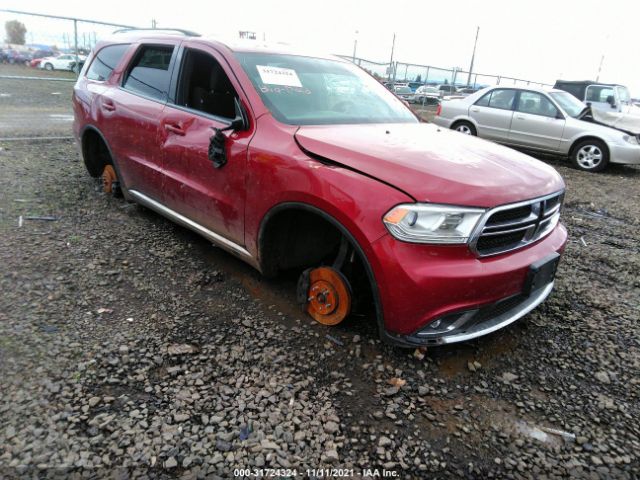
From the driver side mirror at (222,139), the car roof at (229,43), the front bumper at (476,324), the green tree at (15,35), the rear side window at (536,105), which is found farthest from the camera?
the green tree at (15,35)

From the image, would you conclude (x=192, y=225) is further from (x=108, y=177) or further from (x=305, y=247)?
(x=108, y=177)

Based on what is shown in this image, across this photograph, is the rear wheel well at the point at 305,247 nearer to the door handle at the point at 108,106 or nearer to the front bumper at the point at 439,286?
the front bumper at the point at 439,286

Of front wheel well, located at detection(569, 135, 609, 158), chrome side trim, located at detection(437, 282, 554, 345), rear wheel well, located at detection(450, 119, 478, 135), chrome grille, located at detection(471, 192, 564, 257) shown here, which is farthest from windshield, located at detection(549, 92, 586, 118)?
chrome side trim, located at detection(437, 282, 554, 345)

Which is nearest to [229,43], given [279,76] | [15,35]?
[279,76]

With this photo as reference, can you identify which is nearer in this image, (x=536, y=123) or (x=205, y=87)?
(x=205, y=87)

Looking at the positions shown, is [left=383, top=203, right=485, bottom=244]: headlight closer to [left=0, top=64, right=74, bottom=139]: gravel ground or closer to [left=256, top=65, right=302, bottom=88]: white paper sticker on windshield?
[left=256, top=65, right=302, bottom=88]: white paper sticker on windshield

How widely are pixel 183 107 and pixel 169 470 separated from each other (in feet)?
8.45

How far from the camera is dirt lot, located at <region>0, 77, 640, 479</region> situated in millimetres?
1999

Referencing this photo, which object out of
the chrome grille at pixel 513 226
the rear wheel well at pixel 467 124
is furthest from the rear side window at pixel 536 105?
the chrome grille at pixel 513 226

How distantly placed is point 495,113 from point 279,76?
814cm

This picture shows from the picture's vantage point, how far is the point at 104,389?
2.28 meters

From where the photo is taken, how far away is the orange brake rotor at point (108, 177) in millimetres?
4926

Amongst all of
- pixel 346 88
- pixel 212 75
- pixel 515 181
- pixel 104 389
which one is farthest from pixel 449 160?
pixel 104 389

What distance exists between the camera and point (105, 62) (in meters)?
4.65
